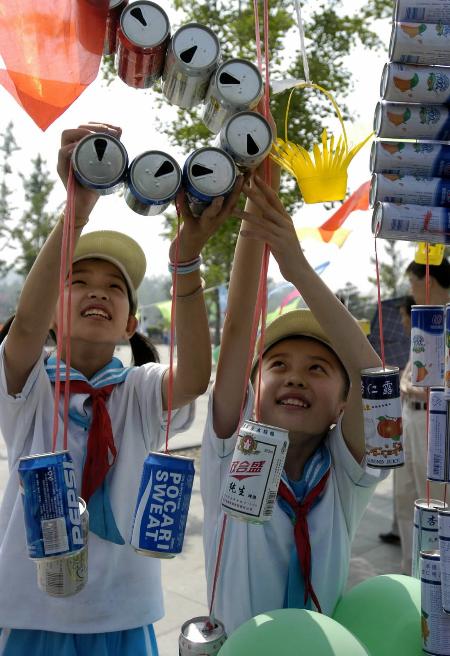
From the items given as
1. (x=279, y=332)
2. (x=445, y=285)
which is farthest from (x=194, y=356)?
(x=445, y=285)

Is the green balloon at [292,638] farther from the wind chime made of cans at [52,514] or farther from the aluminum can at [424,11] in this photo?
the aluminum can at [424,11]

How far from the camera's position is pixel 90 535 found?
1.59 m

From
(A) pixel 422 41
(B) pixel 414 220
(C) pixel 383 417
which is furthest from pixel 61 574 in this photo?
(A) pixel 422 41

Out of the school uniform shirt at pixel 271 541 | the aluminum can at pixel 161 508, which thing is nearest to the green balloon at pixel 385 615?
the school uniform shirt at pixel 271 541

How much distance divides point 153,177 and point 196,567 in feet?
11.8

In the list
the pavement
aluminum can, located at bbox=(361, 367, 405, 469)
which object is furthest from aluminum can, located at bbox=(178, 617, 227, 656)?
the pavement

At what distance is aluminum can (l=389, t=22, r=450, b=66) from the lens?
1.23 m

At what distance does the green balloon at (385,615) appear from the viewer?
133cm

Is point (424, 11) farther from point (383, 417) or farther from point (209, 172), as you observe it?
point (383, 417)

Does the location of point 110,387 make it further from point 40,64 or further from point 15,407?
point 40,64

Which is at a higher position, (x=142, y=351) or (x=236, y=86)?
(x=236, y=86)

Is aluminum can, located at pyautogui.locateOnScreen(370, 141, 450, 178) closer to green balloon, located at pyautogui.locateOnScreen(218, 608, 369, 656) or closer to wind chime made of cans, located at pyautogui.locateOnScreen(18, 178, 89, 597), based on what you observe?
wind chime made of cans, located at pyautogui.locateOnScreen(18, 178, 89, 597)

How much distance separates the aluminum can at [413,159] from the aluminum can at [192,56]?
39cm

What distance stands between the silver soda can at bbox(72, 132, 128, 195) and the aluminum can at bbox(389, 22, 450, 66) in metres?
0.60
